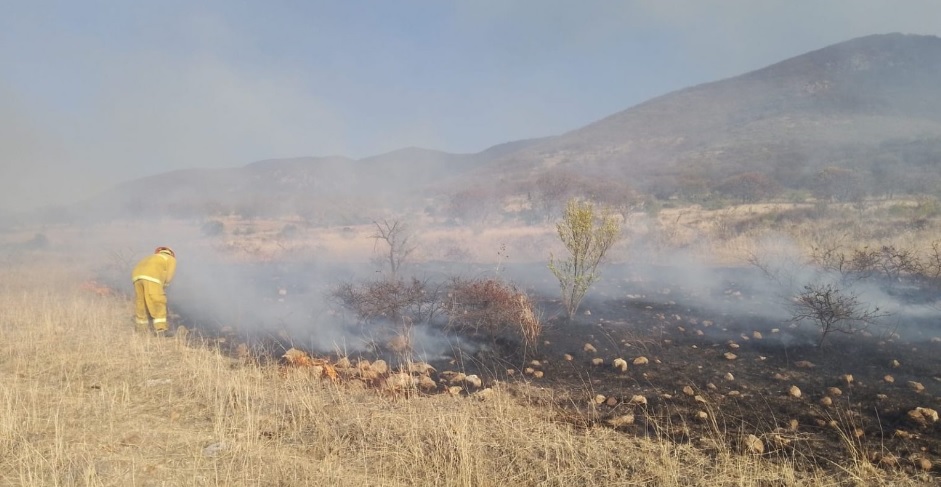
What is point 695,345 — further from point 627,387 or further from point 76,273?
point 76,273

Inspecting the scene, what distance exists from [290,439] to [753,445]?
3.04 m

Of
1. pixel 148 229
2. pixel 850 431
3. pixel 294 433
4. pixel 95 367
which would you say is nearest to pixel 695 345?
pixel 850 431

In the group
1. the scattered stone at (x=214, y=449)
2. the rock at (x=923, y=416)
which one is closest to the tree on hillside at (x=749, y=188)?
the rock at (x=923, y=416)

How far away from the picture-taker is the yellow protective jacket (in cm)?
618

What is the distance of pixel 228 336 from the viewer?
21.1 ft

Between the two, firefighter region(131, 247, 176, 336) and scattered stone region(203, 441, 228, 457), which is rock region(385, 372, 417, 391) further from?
firefighter region(131, 247, 176, 336)

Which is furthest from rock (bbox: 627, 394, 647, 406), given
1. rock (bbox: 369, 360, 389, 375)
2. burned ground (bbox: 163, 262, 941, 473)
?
rock (bbox: 369, 360, 389, 375)

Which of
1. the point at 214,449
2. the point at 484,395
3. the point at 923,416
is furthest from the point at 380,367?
the point at 923,416

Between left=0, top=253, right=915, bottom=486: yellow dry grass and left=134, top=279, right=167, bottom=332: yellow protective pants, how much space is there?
133 centimetres

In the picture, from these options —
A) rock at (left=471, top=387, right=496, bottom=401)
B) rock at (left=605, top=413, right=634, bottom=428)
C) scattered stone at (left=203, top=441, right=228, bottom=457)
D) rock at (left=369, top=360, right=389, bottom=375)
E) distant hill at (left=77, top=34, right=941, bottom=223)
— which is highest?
distant hill at (left=77, top=34, right=941, bottom=223)

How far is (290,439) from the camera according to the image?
11.2ft

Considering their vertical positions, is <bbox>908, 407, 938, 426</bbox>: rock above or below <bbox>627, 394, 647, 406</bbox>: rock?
below

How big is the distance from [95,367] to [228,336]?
1.65m

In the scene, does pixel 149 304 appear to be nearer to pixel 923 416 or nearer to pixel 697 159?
pixel 923 416
